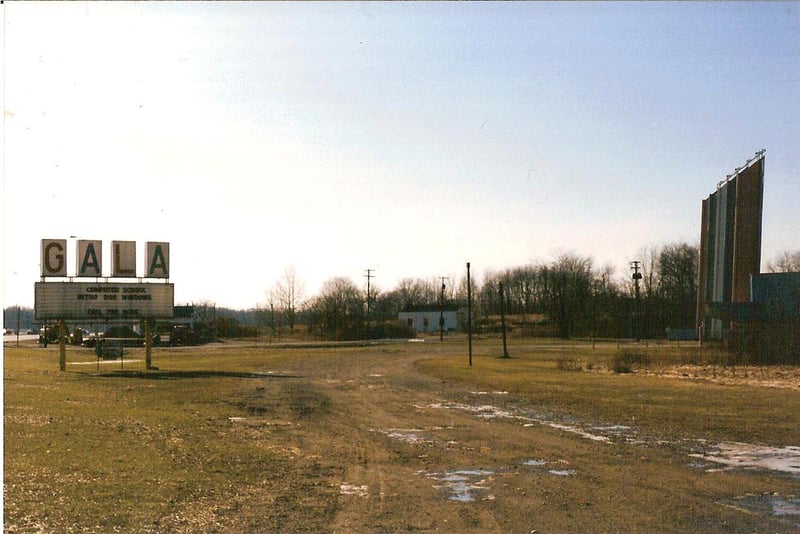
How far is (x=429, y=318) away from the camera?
455 ft

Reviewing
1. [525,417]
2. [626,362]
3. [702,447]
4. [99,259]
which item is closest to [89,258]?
[99,259]

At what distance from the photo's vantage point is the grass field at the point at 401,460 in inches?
376

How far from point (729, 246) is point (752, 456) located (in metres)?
56.1


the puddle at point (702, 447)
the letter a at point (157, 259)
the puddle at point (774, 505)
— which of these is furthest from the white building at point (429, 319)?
the puddle at point (774, 505)

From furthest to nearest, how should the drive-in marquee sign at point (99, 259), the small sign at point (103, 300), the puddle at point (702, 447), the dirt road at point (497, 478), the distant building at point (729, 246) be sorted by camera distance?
the distant building at point (729, 246) → the small sign at point (103, 300) → the drive-in marquee sign at point (99, 259) → the puddle at point (702, 447) → the dirt road at point (497, 478)

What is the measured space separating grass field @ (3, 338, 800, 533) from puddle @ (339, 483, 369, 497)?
A: 0.13ft

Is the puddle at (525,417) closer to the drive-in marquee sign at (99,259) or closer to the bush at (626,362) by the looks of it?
the bush at (626,362)

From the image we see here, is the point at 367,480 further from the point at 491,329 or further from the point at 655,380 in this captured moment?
the point at 491,329

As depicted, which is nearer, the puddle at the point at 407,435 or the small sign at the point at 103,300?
the puddle at the point at 407,435

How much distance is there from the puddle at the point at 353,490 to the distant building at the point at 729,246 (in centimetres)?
4701

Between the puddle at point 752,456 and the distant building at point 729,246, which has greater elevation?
the distant building at point 729,246

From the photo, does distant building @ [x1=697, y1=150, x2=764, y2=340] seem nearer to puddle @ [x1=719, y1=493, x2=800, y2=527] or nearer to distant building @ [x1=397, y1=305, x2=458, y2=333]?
puddle @ [x1=719, y1=493, x2=800, y2=527]

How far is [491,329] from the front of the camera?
417 feet

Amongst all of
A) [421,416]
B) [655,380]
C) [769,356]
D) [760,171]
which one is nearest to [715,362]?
[769,356]
